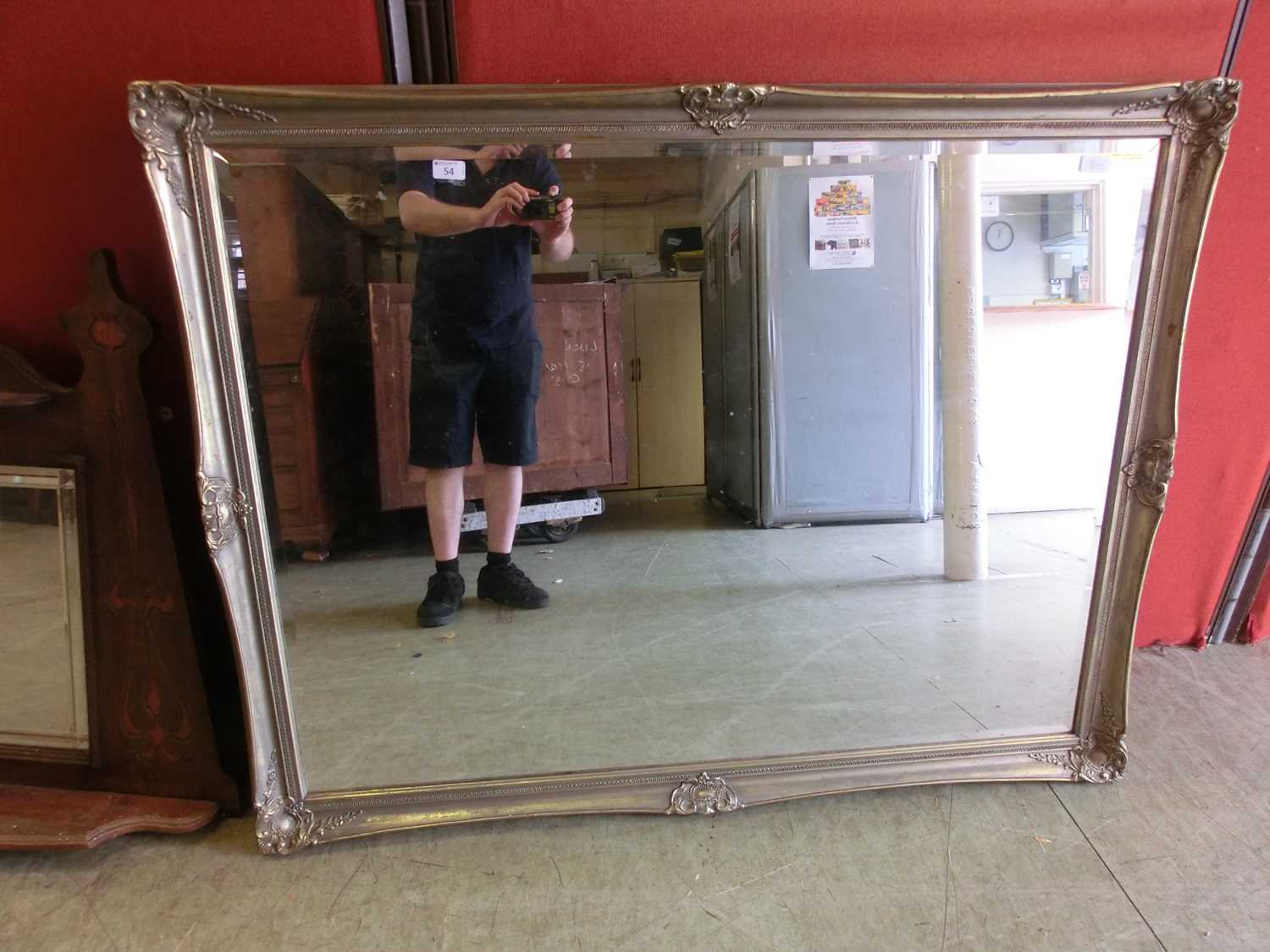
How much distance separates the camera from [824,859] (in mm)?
921

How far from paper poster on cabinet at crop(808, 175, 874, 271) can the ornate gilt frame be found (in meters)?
0.19

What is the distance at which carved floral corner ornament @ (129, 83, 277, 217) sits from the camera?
83 cm

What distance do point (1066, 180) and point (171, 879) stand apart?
1782 mm

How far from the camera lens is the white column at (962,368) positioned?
45.7 inches

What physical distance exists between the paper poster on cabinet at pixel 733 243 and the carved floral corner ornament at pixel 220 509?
0.93 meters

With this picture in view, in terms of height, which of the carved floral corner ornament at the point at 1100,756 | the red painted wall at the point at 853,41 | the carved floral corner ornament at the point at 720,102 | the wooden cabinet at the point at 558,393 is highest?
the red painted wall at the point at 853,41

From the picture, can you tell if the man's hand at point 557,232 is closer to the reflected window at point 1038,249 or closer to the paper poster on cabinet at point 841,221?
the paper poster on cabinet at point 841,221

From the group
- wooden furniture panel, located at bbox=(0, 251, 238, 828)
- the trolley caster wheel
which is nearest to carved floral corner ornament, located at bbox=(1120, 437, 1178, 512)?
the trolley caster wheel

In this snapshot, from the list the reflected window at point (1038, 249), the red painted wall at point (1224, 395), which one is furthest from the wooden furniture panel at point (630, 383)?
the red painted wall at point (1224, 395)

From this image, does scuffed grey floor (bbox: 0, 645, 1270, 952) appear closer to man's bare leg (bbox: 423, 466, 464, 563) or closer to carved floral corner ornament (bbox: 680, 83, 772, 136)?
man's bare leg (bbox: 423, 466, 464, 563)

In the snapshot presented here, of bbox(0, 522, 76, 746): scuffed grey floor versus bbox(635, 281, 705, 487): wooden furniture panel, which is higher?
bbox(635, 281, 705, 487): wooden furniture panel

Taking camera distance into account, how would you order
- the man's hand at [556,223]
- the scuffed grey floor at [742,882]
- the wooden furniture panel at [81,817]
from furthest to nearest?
1. the man's hand at [556,223]
2. the wooden furniture panel at [81,817]
3. the scuffed grey floor at [742,882]

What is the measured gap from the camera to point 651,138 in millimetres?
932

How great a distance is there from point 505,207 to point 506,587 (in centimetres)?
65
